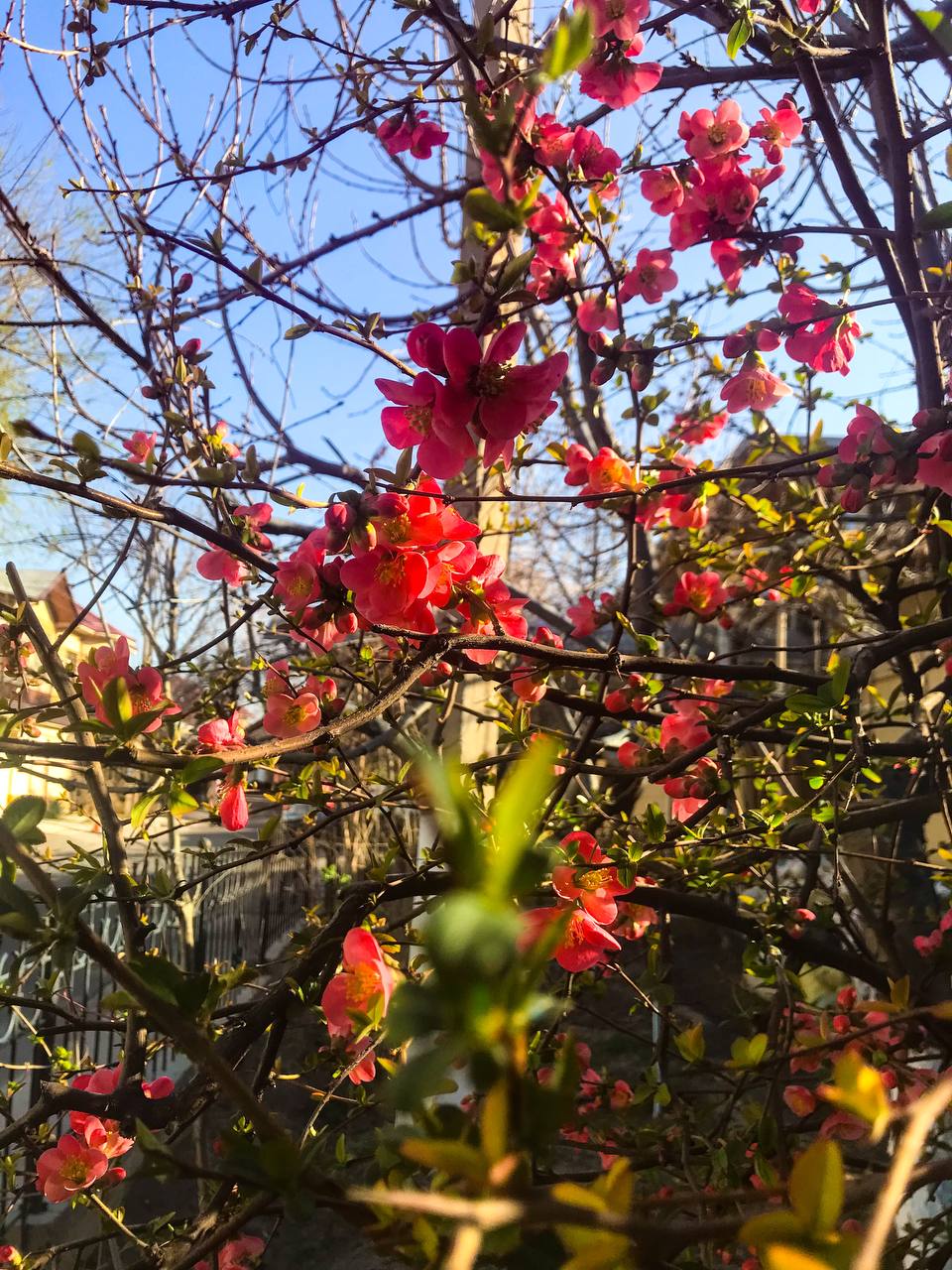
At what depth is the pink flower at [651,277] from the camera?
1793 millimetres

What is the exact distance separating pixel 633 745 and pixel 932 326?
3.51ft

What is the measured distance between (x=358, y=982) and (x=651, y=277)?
1.54 meters

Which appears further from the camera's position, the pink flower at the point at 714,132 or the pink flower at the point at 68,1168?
the pink flower at the point at 714,132

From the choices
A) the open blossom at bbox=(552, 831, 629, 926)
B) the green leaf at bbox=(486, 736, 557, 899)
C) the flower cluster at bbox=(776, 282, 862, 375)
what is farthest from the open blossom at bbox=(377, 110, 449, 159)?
the green leaf at bbox=(486, 736, 557, 899)

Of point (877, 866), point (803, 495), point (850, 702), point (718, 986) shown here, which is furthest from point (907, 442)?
point (718, 986)

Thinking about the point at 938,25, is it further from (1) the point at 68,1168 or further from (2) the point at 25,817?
(1) the point at 68,1168

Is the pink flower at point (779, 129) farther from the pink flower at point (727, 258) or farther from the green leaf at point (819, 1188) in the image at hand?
the green leaf at point (819, 1188)

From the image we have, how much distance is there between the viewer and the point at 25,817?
0.61 metres

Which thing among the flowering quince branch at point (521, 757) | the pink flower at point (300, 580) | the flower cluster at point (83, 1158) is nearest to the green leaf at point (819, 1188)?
Result: the flowering quince branch at point (521, 757)

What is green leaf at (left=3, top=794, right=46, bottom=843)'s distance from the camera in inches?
23.8

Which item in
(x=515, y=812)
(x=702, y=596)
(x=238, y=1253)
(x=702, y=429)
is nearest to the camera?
(x=515, y=812)

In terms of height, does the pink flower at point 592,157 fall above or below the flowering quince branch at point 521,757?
above

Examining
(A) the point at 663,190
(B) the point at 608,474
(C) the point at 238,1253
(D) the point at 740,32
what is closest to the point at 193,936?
(C) the point at 238,1253

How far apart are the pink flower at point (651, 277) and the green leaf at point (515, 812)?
66.3 inches
